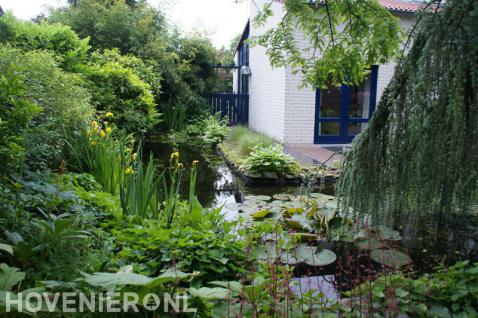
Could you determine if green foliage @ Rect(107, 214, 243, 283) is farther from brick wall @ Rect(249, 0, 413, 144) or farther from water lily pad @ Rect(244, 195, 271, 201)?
brick wall @ Rect(249, 0, 413, 144)

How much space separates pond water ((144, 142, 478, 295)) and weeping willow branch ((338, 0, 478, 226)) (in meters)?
0.30

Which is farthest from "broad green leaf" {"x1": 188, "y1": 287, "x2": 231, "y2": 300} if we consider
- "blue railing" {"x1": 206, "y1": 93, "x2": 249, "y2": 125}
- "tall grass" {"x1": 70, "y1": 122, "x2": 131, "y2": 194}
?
"blue railing" {"x1": 206, "y1": 93, "x2": 249, "y2": 125}

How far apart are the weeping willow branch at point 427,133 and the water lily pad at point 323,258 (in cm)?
97

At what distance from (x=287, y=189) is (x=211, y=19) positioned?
12.2 metres

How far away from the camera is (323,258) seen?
3250 mm

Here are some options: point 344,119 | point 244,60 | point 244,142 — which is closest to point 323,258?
point 244,142

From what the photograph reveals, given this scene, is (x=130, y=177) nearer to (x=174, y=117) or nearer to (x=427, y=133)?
(x=427, y=133)

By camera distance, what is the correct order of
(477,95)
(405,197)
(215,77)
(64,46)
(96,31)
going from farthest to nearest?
(215,77), (96,31), (64,46), (405,197), (477,95)

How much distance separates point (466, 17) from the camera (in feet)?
5.22

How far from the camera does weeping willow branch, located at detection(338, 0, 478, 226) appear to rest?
5.37 ft

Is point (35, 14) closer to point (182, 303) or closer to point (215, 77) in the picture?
point (215, 77)

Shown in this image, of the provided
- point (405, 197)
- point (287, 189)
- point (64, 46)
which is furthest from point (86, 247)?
point (64, 46)

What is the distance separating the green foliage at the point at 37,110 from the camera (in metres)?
2.48

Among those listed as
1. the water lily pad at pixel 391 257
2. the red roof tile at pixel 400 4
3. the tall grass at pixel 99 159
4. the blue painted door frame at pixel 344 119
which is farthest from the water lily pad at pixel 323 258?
the red roof tile at pixel 400 4
